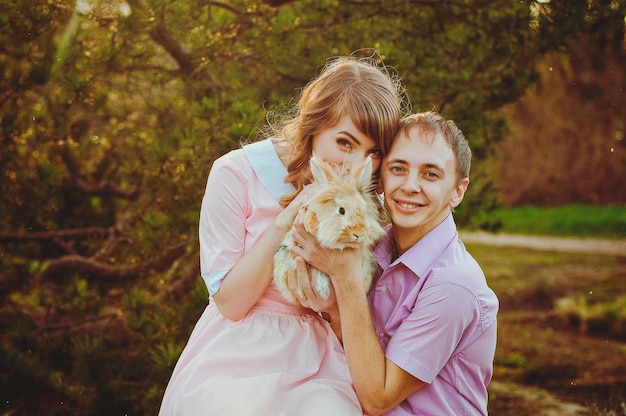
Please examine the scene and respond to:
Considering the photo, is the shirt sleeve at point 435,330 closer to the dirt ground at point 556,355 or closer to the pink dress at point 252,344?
the pink dress at point 252,344

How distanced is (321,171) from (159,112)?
9.94 ft

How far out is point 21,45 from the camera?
435cm

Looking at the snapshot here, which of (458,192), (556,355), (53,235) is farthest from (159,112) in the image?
(556,355)

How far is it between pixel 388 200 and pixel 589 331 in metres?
6.46

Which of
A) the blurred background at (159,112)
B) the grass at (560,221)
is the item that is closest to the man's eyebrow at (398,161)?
the blurred background at (159,112)

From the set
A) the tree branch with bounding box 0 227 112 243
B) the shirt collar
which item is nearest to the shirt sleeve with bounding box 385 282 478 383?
the shirt collar

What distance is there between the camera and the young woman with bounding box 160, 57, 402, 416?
8.87 feet

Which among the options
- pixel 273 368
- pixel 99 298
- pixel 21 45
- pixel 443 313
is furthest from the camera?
pixel 99 298

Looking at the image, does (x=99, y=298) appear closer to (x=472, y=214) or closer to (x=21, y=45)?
(x=21, y=45)

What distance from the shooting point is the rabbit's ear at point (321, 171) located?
8.69 ft

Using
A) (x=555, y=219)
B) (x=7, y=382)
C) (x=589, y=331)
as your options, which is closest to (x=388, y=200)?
(x=7, y=382)

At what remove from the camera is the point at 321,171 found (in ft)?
8.71

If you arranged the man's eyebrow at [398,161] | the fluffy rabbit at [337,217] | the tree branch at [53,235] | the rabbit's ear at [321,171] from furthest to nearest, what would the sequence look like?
the tree branch at [53,235] → the man's eyebrow at [398,161] → the rabbit's ear at [321,171] → the fluffy rabbit at [337,217]

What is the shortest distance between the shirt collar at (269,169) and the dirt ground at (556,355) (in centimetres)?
307
